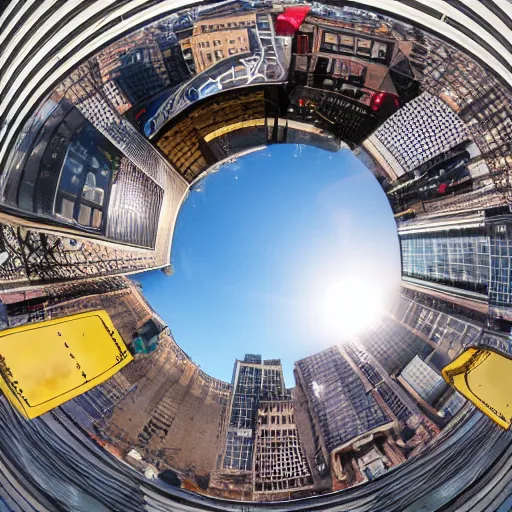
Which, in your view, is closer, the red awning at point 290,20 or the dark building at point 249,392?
the red awning at point 290,20

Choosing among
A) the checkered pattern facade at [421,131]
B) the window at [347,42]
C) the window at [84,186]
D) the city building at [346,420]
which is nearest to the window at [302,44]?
the window at [347,42]

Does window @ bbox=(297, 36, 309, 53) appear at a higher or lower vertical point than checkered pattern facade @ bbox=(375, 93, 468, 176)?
higher

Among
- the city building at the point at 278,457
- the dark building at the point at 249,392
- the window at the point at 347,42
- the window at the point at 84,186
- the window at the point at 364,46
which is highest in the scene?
the window at the point at 347,42

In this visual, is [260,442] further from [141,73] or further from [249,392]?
[141,73]

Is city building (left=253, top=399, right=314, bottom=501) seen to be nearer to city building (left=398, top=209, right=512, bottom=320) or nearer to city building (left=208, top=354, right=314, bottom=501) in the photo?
city building (left=208, top=354, right=314, bottom=501)

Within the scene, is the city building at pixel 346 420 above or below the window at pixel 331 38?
below

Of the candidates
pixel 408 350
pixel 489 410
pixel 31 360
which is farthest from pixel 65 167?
pixel 489 410

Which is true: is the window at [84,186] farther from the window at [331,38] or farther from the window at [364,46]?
the window at [364,46]

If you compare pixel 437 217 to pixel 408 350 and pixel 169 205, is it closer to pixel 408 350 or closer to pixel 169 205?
pixel 408 350

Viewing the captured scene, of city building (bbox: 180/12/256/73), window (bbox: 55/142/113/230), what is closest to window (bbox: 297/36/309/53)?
city building (bbox: 180/12/256/73)

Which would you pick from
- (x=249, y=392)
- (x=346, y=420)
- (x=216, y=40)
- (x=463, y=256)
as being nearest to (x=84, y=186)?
(x=216, y=40)
